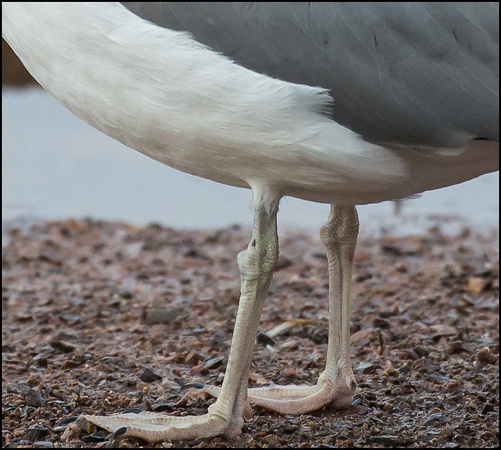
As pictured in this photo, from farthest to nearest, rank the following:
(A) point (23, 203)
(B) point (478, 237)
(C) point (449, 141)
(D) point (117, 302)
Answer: (A) point (23, 203) → (B) point (478, 237) → (D) point (117, 302) → (C) point (449, 141)

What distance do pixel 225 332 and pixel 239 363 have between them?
1.64 meters

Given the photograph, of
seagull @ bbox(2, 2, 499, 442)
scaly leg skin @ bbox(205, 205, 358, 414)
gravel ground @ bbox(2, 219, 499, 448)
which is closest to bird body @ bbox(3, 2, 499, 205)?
seagull @ bbox(2, 2, 499, 442)

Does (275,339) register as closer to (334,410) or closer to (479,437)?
(334,410)

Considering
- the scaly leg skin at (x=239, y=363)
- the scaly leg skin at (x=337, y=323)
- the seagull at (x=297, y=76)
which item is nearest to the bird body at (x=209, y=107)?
the seagull at (x=297, y=76)

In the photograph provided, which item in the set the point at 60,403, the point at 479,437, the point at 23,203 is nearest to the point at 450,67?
the point at 479,437

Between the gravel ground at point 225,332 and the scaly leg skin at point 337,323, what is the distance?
0.32 feet

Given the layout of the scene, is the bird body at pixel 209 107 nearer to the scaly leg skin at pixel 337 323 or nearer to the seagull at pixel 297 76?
the seagull at pixel 297 76

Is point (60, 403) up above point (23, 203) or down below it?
below

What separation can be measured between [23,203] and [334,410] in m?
5.59

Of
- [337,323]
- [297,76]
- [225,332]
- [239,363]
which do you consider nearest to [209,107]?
[297,76]

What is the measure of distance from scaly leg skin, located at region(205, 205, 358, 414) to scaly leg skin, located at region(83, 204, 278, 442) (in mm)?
428

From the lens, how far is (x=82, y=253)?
7.06 m

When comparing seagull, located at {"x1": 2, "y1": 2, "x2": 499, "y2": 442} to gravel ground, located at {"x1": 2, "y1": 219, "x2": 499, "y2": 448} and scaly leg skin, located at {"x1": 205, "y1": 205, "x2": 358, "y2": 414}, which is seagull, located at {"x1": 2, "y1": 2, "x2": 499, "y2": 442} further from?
gravel ground, located at {"x1": 2, "y1": 219, "x2": 499, "y2": 448}

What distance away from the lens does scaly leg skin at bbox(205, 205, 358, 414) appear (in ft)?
12.9
